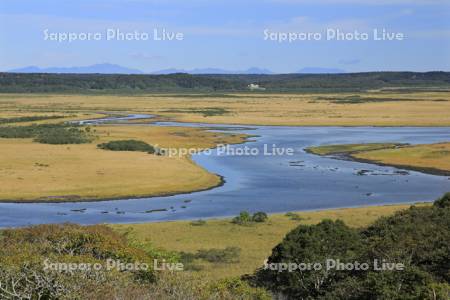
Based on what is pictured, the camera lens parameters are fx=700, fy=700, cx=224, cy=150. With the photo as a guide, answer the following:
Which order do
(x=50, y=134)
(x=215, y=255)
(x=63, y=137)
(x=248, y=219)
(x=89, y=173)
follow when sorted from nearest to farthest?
(x=215, y=255)
(x=248, y=219)
(x=89, y=173)
(x=63, y=137)
(x=50, y=134)

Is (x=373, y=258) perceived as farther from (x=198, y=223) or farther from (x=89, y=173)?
(x=89, y=173)

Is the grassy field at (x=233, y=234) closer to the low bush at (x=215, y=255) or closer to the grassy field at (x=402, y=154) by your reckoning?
the low bush at (x=215, y=255)

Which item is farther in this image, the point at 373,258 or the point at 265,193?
the point at 265,193

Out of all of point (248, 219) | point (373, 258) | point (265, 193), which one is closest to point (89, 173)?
point (265, 193)

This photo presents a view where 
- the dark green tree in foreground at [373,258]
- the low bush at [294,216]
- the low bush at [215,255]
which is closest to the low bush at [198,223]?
the low bush at [294,216]

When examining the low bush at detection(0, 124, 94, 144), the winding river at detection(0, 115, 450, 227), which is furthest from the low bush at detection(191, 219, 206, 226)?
the low bush at detection(0, 124, 94, 144)

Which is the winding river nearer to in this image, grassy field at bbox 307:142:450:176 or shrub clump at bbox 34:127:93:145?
grassy field at bbox 307:142:450:176

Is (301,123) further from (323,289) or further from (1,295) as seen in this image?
(1,295)
